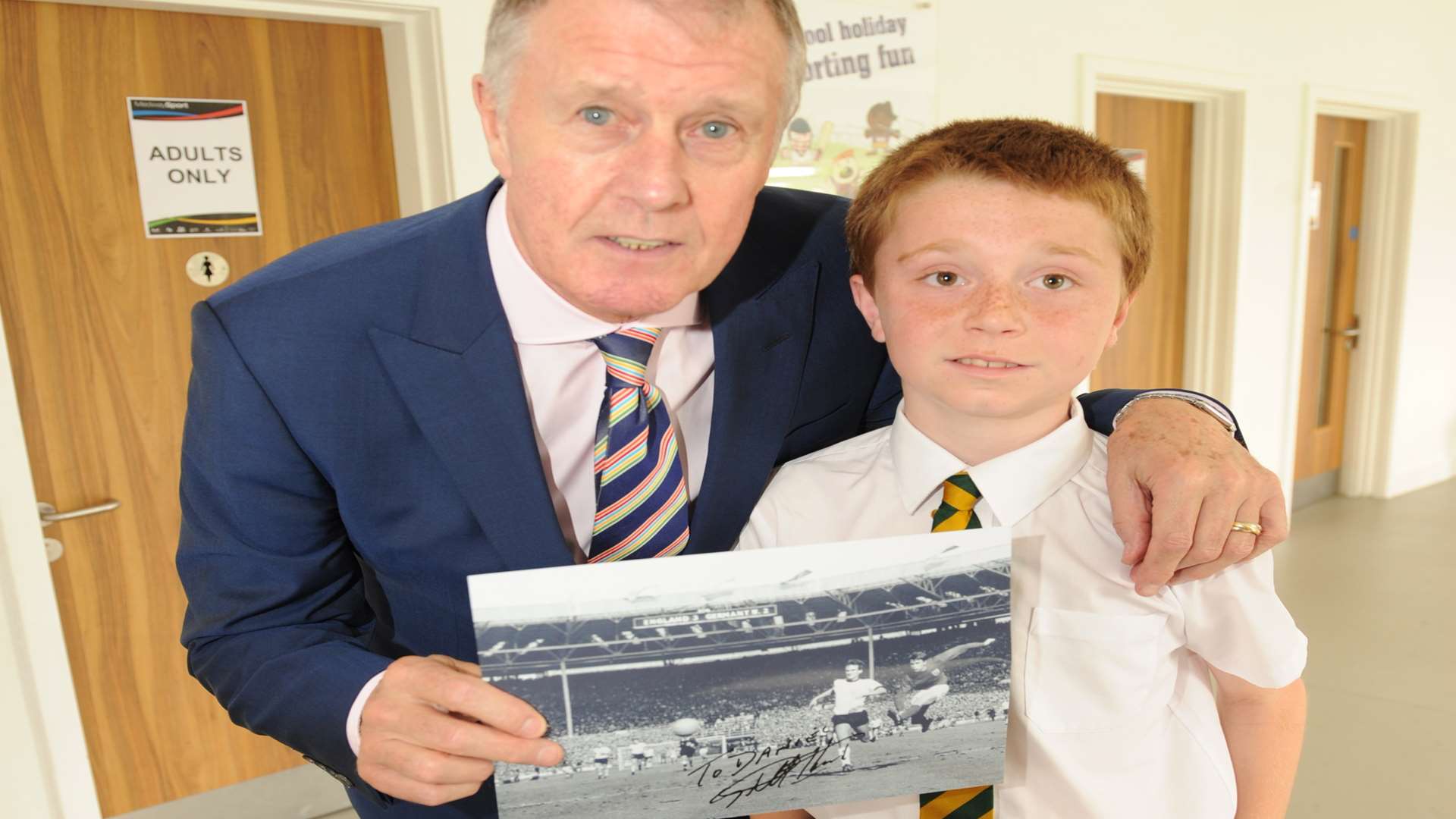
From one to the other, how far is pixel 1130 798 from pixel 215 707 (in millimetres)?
2478

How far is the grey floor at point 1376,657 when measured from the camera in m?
2.79

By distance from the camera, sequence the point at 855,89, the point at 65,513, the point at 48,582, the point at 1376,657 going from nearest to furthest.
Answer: the point at 48,582 → the point at 65,513 → the point at 855,89 → the point at 1376,657

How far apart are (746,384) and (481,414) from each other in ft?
1.15

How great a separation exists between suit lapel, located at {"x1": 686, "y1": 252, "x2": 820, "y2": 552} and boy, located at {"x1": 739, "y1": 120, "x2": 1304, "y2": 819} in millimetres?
163

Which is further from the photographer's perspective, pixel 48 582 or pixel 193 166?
pixel 193 166

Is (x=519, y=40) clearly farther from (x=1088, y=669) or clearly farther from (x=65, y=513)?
(x=65, y=513)

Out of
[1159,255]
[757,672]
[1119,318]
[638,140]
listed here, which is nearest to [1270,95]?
[1159,255]

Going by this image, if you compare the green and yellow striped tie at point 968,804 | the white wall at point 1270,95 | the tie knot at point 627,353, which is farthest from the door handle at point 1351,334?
the tie knot at point 627,353

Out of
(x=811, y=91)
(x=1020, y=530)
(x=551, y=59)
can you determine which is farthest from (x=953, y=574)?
(x=811, y=91)

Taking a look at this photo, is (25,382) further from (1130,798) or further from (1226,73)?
(1226,73)

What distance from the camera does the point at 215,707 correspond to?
2621 millimetres

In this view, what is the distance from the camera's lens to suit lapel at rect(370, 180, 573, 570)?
3.59ft

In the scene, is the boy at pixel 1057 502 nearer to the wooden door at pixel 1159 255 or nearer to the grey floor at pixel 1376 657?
the grey floor at pixel 1376 657

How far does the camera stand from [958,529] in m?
1.10
